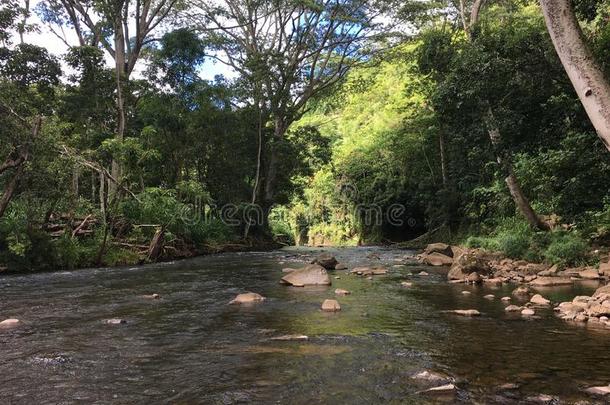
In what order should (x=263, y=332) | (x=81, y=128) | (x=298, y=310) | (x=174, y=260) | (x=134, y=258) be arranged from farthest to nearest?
(x=81, y=128) → (x=174, y=260) → (x=134, y=258) → (x=298, y=310) → (x=263, y=332)

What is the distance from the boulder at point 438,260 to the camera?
15398mm

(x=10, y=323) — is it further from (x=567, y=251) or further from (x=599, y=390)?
(x=567, y=251)

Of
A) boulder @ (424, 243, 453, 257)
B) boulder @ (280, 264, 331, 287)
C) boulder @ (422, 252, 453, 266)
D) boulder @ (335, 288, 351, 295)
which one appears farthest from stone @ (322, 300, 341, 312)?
boulder @ (424, 243, 453, 257)

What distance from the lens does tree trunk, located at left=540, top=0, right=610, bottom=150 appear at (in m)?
6.36

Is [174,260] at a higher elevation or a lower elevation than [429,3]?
lower

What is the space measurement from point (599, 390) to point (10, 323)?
7066mm

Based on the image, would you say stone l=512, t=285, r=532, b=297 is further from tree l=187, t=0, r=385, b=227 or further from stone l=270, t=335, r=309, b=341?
tree l=187, t=0, r=385, b=227

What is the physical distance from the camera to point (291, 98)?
27.3 meters

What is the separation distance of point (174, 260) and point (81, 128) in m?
7.78

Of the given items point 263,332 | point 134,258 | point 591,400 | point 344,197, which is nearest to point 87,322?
point 263,332

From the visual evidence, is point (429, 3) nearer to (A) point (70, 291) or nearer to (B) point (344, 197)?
(B) point (344, 197)

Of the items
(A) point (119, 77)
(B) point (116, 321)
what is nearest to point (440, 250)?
(B) point (116, 321)

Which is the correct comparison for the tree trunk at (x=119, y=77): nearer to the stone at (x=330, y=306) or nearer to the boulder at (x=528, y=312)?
the stone at (x=330, y=306)

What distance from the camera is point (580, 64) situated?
6504 mm
